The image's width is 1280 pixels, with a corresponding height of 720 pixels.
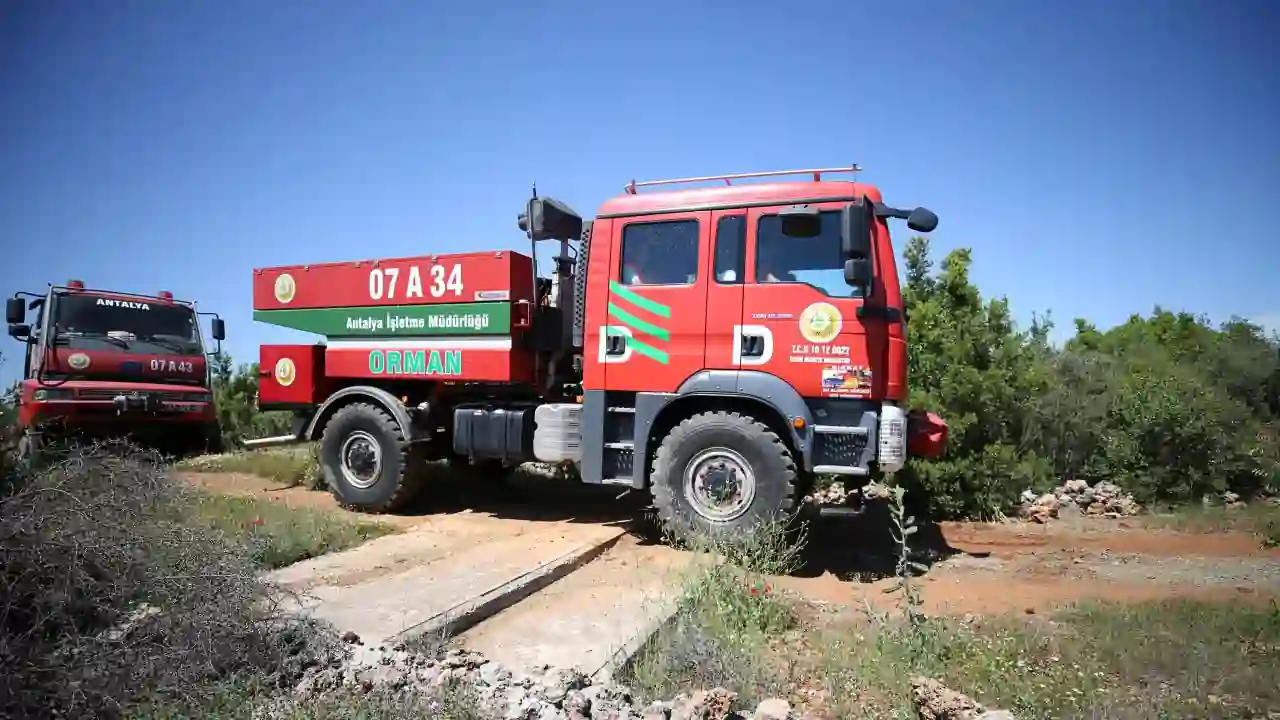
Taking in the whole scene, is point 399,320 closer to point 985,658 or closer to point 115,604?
point 115,604

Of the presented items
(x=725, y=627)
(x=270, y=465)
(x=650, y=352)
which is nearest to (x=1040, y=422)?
(x=650, y=352)

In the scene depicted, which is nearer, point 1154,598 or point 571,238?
point 1154,598

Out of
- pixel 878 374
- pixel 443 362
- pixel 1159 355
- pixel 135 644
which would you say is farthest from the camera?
pixel 1159 355

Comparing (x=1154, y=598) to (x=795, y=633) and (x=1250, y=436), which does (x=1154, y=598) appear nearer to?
(x=795, y=633)

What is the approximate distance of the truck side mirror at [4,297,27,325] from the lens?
9.43 metres

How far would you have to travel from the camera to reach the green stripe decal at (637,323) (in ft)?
20.3

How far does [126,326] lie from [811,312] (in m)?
9.65

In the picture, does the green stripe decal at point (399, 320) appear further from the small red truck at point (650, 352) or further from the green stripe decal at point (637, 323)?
the green stripe decal at point (637, 323)

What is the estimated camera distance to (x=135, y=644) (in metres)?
3.15

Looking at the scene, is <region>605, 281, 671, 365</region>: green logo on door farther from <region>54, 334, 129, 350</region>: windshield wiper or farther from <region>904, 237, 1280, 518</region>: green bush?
<region>54, 334, 129, 350</region>: windshield wiper

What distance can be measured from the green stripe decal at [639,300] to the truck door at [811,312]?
2.30 feet

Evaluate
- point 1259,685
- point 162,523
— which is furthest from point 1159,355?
point 162,523

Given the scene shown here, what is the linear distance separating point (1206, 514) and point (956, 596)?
4.17 meters

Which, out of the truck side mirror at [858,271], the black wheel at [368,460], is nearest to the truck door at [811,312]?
the truck side mirror at [858,271]
